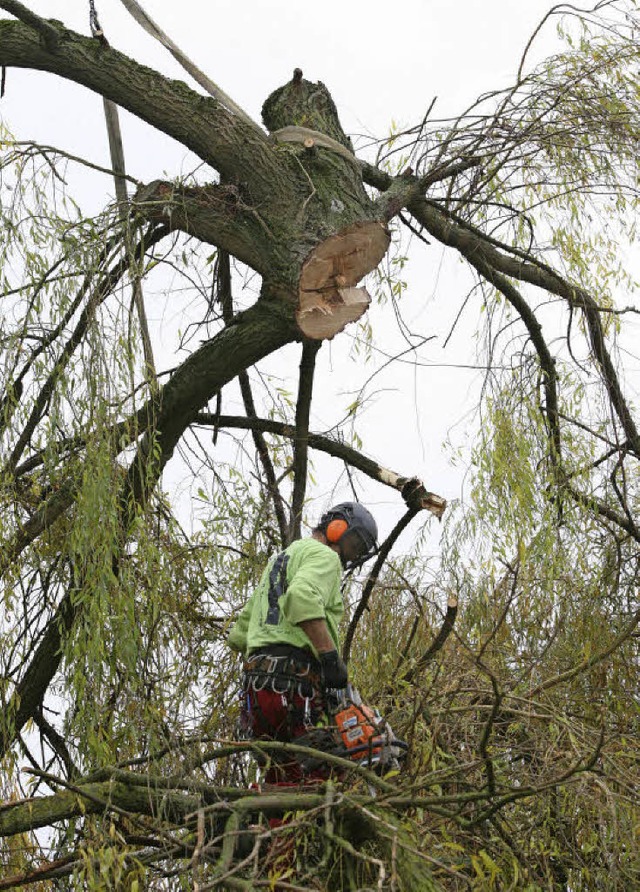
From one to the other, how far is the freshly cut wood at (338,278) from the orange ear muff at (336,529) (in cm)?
70

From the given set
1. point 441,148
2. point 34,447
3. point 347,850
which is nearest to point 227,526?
point 34,447

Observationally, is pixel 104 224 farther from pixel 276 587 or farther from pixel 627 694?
pixel 627 694

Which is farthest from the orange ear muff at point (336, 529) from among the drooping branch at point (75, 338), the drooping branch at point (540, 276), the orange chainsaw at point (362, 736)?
the drooping branch at point (540, 276)

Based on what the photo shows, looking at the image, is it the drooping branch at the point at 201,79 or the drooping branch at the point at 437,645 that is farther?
the drooping branch at the point at 201,79

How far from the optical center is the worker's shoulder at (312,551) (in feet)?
15.4

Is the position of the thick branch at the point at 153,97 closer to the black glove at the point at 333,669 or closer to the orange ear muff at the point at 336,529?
the orange ear muff at the point at 336,529

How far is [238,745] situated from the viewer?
401cm

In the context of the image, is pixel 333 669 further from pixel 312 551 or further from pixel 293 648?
pixel 312 551

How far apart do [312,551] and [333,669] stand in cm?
43

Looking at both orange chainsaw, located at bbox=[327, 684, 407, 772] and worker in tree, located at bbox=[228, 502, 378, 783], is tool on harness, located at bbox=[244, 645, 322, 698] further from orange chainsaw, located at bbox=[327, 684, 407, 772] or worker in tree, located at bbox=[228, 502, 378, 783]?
orange chainsaw, located at bbox=[327, 684, 407, 772]

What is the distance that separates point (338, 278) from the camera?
5113 mm

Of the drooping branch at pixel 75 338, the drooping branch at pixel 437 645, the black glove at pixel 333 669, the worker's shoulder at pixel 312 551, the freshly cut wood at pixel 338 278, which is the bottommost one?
the black glove at pixel 333 669

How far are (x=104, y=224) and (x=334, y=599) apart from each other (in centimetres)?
152

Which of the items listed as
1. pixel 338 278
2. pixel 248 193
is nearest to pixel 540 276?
pixel 338 278
